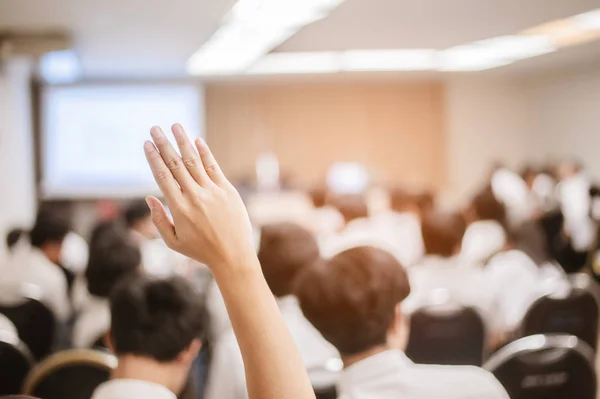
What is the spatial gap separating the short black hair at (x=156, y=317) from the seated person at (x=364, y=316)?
355 millimetres

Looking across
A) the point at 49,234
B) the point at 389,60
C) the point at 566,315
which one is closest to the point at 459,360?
the point at 566,315

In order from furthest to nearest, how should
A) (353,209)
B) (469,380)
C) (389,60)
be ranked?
(389,60), (353,209), (469,380)

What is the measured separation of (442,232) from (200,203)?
3234 mm

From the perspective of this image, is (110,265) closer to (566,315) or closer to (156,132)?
(566,315)

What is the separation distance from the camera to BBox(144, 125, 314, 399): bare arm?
0.90 metres

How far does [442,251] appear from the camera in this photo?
4039 millimetres

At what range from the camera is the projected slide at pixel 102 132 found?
39.1ft

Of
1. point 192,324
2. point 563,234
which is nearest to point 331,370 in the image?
point 192,324

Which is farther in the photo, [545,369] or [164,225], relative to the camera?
[545,369]

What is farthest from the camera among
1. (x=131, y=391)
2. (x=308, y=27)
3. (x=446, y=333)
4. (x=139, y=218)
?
(x=308, y=27)

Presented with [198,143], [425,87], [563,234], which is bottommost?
[563,234]

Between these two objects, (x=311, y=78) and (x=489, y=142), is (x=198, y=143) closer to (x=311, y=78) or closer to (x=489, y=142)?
(x=311, y=78)

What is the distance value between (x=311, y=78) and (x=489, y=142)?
149 inches

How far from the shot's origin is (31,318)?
365 cm
